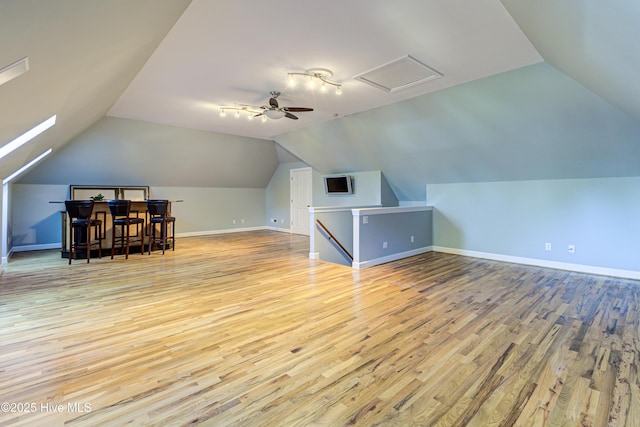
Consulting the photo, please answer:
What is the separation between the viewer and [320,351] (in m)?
2.41

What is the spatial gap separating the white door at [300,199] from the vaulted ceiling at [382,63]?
3.47 meters

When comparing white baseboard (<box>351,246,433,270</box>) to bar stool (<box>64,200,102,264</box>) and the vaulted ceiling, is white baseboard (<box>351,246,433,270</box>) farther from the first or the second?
bar stool (<box>64,200,102,264</box>)

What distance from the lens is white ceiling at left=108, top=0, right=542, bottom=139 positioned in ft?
8.69

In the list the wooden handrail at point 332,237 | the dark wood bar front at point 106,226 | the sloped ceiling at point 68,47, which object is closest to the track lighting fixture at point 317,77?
the sloped ceiling at point 68,47

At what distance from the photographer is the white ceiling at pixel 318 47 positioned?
2.65m

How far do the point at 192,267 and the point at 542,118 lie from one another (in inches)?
238

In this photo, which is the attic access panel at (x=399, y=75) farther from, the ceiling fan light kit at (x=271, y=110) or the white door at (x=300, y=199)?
the white door at (x=300, y=199)

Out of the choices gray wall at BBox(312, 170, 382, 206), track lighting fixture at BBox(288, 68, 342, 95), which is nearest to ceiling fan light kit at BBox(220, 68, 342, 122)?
track lighting fixture at BBox(288, 68, 342, 95)

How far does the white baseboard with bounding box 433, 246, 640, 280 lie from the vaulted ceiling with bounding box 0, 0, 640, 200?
149cm

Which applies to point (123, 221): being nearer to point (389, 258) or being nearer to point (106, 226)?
point (106, 226)

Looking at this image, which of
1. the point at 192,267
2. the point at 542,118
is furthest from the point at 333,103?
the point at 192,267

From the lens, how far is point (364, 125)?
6.18 meters

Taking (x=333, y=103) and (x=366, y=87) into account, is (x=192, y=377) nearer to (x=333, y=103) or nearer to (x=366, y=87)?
(x=366, y=87)

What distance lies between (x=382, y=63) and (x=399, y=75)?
18.3 inches
